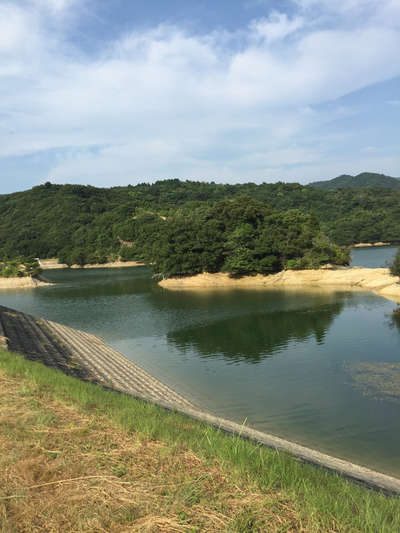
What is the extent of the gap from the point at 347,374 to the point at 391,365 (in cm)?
248

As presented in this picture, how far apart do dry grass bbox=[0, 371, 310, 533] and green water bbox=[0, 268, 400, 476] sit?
676 centimetres

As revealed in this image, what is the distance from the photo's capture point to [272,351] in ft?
71.5

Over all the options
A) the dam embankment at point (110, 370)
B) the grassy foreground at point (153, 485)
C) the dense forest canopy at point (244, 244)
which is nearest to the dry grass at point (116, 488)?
the grassy foreground at point (153, 485)

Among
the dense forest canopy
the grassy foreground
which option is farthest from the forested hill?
the grassy foreground

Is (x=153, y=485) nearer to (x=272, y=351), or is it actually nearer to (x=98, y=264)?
(x=272, y=351)

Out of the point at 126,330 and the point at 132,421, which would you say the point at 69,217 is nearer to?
the point at 126,330

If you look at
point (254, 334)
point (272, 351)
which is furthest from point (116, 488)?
point (254, 334)

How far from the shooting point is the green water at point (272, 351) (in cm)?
1265

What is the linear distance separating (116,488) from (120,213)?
121450mm

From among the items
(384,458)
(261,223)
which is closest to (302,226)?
(261,223)

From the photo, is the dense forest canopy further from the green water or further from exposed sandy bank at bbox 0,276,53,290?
exposed sandy bank at bbox 0,276,53,290

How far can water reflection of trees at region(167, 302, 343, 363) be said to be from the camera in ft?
73.2

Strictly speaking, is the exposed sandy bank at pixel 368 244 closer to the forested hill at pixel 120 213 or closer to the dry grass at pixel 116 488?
the forested hill at pixel 120 213

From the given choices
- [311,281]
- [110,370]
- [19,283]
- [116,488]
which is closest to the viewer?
[116,488]
